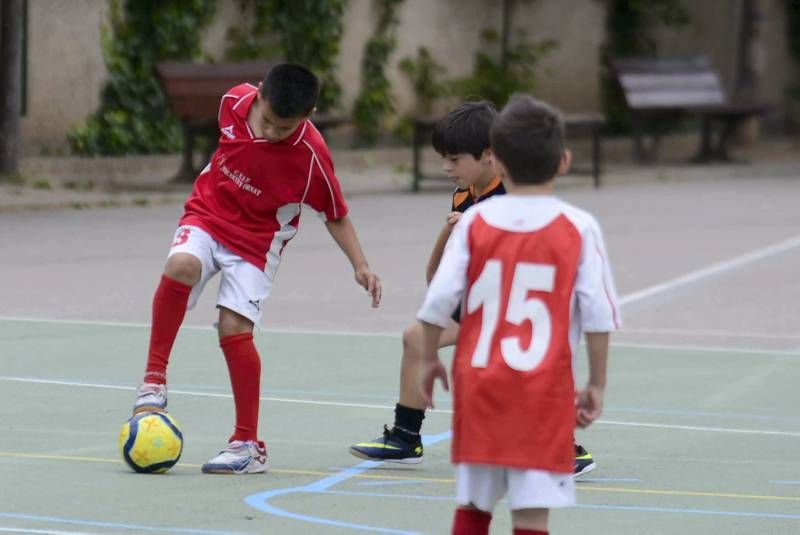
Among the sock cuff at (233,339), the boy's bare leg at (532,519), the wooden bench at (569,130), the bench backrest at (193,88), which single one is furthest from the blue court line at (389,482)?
the wooden bench at (569,130)

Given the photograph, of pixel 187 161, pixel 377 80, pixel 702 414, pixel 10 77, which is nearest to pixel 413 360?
pixel 702 414

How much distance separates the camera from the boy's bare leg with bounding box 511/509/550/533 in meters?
4.48

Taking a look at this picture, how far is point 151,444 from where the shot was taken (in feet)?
21.6

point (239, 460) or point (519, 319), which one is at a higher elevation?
→ point (519, 319)

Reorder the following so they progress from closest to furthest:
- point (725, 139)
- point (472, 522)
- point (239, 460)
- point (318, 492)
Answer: point (472, 522), point (318, 492), point (239, 460), point (725, 139)

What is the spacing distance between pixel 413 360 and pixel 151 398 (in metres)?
0.97

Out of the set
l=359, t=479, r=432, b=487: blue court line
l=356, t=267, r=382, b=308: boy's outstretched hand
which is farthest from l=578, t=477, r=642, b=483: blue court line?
l=356, t=267, r=382, b=308: boy's outstretched hand

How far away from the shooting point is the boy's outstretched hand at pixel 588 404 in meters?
4.53

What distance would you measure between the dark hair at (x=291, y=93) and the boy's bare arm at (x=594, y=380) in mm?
2266

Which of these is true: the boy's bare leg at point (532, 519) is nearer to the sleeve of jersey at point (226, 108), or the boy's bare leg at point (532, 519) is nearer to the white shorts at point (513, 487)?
the white shorts at point (513, 487)

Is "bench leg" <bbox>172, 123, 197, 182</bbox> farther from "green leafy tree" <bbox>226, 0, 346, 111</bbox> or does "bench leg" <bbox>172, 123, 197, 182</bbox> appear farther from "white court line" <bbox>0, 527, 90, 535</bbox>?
"white court line" <bbox>0, 527, 90, 535</bbox>

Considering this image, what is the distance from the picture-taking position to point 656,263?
47.8 feet

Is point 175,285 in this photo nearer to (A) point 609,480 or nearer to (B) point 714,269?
(A) point 609,480

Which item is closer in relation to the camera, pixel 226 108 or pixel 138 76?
pixel 226 108
